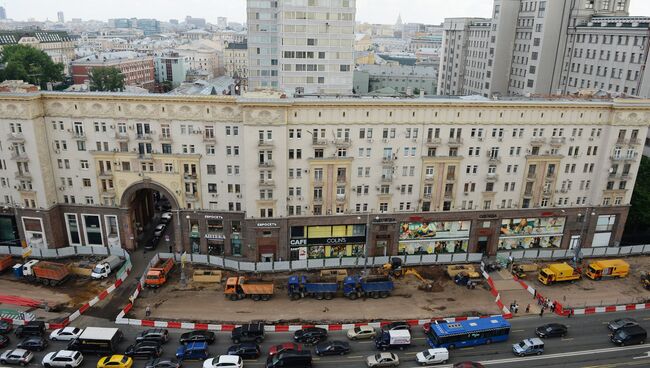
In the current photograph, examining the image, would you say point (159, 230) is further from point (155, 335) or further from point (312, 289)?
point (312, 289)

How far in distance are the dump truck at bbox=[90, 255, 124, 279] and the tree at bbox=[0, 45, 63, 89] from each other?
104 metres

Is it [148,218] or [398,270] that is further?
[148,218]

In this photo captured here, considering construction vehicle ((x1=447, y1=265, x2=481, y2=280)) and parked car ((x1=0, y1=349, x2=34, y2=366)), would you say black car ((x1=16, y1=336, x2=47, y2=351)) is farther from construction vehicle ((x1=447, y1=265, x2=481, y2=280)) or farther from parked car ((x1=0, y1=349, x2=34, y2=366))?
construction vehicle ((x1=447, y1=265, x2=481, y2=280))

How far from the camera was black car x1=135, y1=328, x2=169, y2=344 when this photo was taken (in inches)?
2034

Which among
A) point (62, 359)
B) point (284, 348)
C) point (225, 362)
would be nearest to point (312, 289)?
point (284, 348)

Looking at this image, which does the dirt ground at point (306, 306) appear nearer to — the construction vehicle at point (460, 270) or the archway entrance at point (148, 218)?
the construction vehicle at point (460, 270)

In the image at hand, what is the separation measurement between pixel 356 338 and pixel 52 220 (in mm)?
50714

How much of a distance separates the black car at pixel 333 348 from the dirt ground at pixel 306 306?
6.46m

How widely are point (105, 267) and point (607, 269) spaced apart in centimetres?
7533

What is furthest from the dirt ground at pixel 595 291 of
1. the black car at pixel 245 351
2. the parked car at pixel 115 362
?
the parked car at pixel 115 362

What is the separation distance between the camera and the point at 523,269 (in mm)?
71812

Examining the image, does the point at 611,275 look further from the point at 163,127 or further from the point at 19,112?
the point at 19,112

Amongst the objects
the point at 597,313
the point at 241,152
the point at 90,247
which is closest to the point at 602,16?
the point at 597,313

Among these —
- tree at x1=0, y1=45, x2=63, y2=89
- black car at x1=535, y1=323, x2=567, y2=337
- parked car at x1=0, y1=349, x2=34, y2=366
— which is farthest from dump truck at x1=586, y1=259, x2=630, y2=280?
tree at x1=0, y1=45, x2=63, y2=89
